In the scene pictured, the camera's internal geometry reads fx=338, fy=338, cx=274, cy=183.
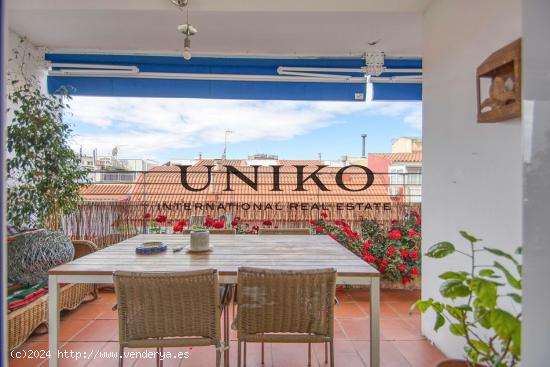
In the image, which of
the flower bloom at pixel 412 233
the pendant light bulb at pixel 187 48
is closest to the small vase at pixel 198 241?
the pendant light bulb at pixel 187 48

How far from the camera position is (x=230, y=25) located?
10.0ft

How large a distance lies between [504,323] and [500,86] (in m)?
1.05

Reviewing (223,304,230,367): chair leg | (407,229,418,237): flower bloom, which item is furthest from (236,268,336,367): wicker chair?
(407,229,418,237): flower bloom

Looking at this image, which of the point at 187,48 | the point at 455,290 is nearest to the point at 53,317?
the point at 455,290

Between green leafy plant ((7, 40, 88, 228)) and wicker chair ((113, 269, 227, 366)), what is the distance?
6.64ft

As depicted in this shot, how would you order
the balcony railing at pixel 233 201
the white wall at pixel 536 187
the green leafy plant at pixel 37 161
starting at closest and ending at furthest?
1. the white wall at pixel 536 187
2. the green leafy plant at pixel 37 161
3. the balcony railing at pixel 233 201

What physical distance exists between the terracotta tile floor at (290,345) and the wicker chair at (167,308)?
717 millimetres

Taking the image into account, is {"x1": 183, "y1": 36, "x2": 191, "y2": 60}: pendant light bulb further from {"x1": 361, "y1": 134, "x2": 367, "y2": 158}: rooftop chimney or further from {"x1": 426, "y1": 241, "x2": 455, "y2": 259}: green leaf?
{"x1": 361, "y1": 134, "x2": 367, "y2": 158}: rooftop chimney

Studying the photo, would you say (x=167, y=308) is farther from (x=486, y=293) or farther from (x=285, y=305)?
(x=486, y=293)

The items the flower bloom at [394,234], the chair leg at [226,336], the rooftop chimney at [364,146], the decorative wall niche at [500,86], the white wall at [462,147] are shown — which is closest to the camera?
the decorative wall niche at [500,86]

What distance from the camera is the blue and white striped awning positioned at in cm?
361

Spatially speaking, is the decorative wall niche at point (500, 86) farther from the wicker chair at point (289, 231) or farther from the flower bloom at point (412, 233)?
the flower bloom at point (412, 233)

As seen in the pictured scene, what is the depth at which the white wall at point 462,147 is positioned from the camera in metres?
1.62

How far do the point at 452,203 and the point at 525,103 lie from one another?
1.20m
